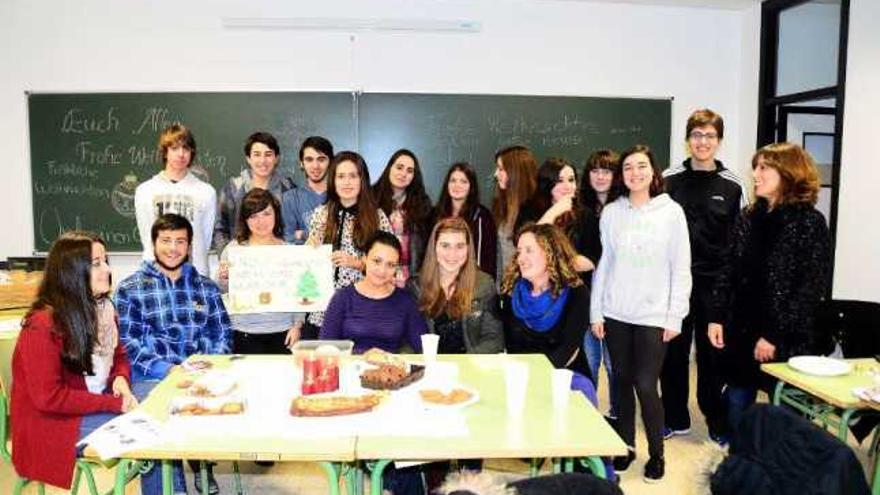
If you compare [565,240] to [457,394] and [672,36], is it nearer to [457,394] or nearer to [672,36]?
[457,394]

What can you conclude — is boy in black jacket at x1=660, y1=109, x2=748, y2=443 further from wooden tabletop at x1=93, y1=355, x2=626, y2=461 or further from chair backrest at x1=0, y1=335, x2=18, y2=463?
chair backrest at x1=0, y1=335, x2=18, y2=463

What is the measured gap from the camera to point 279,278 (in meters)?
3.41

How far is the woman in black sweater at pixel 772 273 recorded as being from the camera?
3.05m

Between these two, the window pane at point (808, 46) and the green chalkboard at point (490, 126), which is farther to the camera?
the green chalkboard at point (490, 126)

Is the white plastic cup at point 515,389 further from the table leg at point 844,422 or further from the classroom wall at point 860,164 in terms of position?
the classroom wall at point 860,164

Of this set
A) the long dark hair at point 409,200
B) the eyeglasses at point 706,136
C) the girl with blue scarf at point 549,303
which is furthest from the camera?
the long dark hair at point 409,200

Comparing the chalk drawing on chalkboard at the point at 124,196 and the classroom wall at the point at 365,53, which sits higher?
the classroom wall at the point at 365,53

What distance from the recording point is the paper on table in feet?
6.14

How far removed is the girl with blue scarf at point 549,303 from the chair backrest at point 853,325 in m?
1.51

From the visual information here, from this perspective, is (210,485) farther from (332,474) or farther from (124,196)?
(124,196)

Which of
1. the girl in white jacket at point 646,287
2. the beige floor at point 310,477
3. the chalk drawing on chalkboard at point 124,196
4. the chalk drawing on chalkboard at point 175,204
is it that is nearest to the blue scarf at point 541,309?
the girl in white jacket at point 646,287

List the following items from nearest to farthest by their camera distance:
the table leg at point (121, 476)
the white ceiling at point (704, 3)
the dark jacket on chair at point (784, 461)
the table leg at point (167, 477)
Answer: the dark jacket on chair at point (784, 461), the table leg at point (121, 476), the table leg at point (167, 477), the white ceiling at point (704, 3)

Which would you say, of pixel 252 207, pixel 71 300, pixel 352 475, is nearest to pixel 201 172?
pixel 252 207

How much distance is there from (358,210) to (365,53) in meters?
2.14
